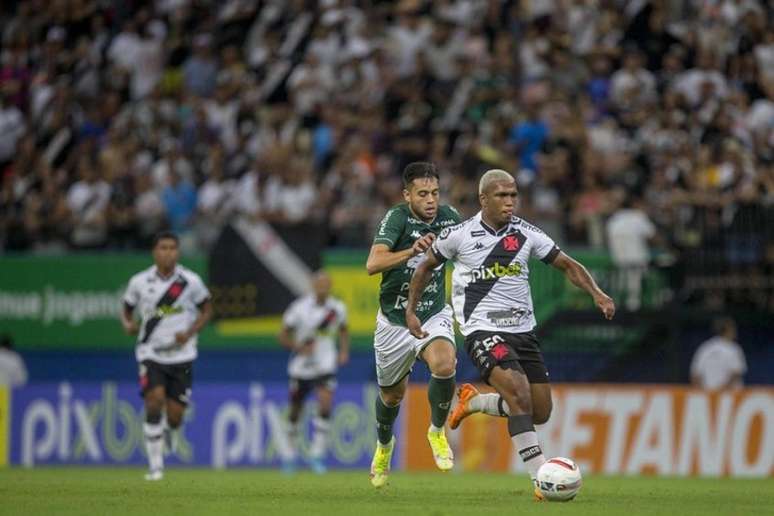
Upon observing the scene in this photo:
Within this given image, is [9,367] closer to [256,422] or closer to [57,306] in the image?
[57,306]

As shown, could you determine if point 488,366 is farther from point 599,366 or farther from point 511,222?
point 599,366

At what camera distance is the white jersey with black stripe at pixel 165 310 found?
19391mm

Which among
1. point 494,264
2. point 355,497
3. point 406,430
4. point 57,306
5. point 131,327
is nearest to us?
point 494,264

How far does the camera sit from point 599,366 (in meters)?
25.1

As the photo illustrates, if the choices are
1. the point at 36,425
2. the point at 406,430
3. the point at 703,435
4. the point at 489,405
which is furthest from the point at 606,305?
the point at 36,425

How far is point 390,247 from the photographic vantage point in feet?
47.9

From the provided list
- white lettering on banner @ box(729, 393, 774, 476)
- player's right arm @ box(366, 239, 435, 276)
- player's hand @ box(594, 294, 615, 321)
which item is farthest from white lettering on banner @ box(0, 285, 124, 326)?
player's hand @ box(594, 294, 615, 321)

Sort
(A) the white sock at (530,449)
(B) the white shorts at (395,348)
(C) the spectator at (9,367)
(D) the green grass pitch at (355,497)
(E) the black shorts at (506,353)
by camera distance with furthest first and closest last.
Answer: (C) the spectator at (9,367), (B) the white shorts at (395,348), (E) the black shorts at (506,353), (A) the white sock at (530,449), (D) the green grass pitch at (355,497)

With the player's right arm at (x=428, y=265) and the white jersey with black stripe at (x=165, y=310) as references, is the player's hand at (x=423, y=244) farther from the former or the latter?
the white jersey with black stripe at (x=165, y=310)

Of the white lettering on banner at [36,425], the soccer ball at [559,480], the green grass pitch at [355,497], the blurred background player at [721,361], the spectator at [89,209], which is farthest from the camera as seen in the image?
the spectator at [89,209]

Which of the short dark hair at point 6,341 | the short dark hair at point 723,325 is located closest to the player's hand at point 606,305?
the short dark hair at point 723,325

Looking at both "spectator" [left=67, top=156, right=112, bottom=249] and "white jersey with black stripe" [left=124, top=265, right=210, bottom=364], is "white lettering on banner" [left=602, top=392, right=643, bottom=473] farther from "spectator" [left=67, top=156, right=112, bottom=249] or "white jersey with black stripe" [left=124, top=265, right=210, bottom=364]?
"spectator" [left=67, top=156, right=112, bottom=249]

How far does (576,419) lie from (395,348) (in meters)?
9.78

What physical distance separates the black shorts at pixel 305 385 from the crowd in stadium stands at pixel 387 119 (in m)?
2.36
